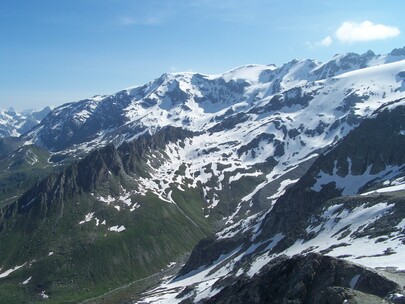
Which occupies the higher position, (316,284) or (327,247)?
(316,284)

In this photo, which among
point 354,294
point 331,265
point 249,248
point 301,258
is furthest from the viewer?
point 249,248

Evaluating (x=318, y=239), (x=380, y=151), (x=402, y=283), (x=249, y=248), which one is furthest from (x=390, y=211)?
(x=380, y=151)

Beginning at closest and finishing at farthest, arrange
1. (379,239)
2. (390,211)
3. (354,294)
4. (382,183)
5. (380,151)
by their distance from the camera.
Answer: (354,294) < (379,239) < (390,211) < (382,183) < (380,151)

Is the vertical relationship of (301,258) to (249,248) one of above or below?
above

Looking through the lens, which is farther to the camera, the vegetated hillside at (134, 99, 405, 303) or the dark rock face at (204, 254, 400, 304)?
the vegetated hillside at (134, 99, 405, 303)

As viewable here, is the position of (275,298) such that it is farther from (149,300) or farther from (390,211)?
(149,300)

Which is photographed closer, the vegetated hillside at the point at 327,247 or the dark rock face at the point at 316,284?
the dark rock face at the point at 316,284

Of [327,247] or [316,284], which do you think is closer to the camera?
[316,284]

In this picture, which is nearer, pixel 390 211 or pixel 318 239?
pixel 390 211
